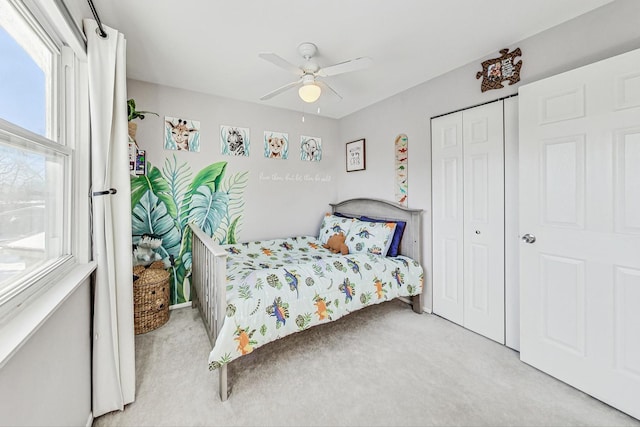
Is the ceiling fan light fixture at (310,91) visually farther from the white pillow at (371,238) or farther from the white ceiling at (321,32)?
the white pillow at (371,238)

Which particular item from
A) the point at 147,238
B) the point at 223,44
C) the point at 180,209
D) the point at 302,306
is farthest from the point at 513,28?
the point at 147,238

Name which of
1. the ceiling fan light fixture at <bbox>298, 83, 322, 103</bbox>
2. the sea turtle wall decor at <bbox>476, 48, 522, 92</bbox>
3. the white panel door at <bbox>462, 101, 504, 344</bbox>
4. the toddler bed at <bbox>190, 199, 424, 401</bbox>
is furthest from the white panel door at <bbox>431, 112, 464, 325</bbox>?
the ceiling fan light fixture at <bbox>298, 83, 322, 103</bbox>

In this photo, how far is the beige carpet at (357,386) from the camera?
1.46 metres

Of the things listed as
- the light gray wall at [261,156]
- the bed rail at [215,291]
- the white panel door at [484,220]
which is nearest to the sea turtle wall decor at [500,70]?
the white panel door at [484,220]

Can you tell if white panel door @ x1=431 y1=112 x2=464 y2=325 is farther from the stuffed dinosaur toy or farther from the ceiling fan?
the stuffed dinosaur toy

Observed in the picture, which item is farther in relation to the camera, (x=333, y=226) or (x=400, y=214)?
(x=333, y=226)

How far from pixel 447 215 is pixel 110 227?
2.62 meters

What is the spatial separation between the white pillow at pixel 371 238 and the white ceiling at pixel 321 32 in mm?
1495

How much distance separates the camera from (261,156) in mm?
3332

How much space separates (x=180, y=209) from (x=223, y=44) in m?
1.71

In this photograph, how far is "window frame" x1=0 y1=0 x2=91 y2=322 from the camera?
3.46 ft

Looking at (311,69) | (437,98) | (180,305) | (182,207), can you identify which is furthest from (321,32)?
(180,305)

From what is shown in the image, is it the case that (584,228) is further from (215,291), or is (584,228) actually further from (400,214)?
(215,291)

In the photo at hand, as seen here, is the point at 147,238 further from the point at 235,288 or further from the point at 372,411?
the point at 372,411
